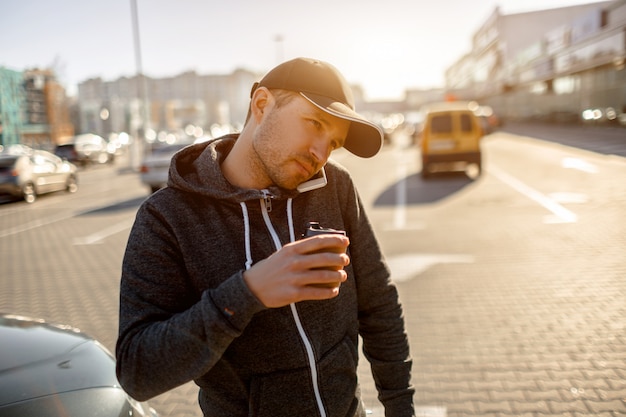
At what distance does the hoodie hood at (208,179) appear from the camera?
156 cm

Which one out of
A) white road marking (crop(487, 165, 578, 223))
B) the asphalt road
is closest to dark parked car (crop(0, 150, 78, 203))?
the asphalt road

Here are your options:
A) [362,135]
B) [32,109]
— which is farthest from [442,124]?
[32,109]

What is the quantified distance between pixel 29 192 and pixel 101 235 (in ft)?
28.1

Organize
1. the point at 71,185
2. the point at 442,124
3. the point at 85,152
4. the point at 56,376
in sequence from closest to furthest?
the point at 56,376 < the point at 442,124 < the point at 71,185 < the point at 85,152

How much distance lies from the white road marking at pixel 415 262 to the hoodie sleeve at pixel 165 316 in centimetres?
520

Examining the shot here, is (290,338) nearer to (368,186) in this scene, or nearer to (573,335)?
(573,335)

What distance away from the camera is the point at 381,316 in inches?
73.0

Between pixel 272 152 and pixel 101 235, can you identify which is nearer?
pixel 272 152

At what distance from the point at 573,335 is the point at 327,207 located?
358 cm

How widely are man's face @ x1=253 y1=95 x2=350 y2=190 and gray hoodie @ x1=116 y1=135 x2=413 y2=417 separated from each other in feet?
0.24

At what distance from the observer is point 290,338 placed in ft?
4.98

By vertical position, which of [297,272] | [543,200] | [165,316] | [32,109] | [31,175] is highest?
[32,109]

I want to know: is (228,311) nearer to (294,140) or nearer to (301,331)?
(301,331)

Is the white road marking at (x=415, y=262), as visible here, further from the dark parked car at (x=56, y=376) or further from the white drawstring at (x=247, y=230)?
the white drawstring at (x=247, y=230)
